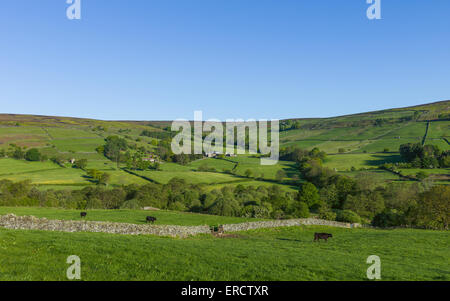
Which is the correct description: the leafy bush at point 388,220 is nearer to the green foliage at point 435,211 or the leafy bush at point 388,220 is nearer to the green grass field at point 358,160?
the green foliage at point 435,211

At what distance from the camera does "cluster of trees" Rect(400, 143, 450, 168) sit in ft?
384

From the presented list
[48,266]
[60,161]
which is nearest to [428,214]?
[48,266]

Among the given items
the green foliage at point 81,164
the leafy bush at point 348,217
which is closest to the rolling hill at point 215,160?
the green foliage at point 81,164

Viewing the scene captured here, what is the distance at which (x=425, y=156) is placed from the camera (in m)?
121

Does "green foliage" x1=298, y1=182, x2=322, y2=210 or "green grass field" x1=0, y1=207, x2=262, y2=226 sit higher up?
"green grass field" x1=0, y1=207, x2=262, y2=226

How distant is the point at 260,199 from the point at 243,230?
33.4 m

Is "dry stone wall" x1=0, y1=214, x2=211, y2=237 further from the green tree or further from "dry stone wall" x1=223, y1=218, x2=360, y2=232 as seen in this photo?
the green tree

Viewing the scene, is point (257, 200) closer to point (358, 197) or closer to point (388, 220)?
point (388, 220)

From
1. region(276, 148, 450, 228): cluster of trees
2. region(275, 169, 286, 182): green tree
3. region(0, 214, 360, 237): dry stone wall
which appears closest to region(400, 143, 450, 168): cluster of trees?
region(276, 148, 450, 228): cluster of trees

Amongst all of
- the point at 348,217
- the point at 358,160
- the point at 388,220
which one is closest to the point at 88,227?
the point at 348,217

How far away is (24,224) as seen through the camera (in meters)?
30.0

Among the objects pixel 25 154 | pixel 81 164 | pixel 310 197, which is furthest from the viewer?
pixel 25 154

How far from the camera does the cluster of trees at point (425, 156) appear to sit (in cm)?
11700
